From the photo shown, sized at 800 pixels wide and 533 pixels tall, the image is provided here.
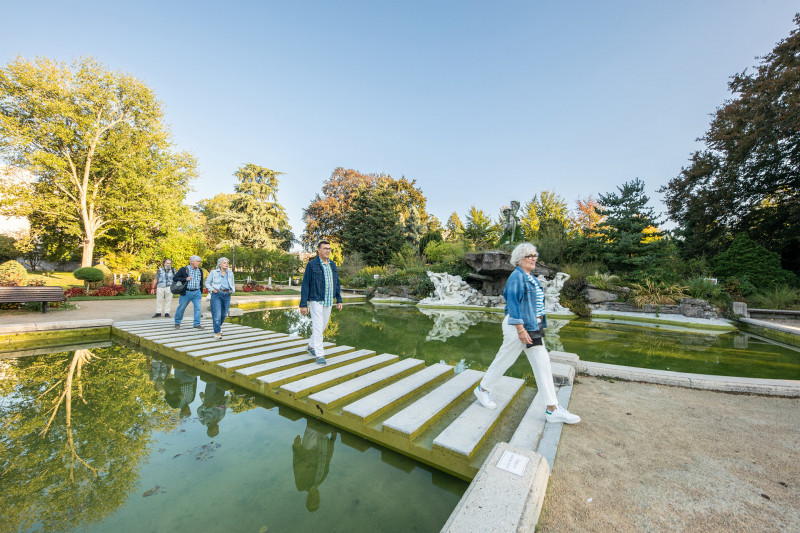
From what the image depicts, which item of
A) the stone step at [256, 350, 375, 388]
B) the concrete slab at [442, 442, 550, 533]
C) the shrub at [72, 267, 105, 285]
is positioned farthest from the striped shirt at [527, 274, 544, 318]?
the shrub at [72, 267, 105, 285]

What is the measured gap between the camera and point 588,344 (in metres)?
6.32

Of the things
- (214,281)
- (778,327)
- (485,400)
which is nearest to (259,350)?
(214,281)

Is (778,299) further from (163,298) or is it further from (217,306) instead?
(163,298)

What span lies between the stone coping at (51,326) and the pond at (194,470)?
3240 mm

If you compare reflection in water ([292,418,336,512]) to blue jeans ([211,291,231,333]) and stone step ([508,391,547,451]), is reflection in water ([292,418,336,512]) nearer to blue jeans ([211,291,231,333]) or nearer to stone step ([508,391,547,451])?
stone step ([508,391,547,451])

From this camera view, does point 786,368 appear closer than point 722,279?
Yes

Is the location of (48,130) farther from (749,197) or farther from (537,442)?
(749,197)

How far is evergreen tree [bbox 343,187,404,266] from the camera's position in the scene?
24.2 m

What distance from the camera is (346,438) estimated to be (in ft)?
8.43

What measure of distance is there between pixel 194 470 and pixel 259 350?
97.1 inches

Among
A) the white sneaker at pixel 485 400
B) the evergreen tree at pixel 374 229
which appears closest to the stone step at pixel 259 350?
the white sneaker at pixel 485 400

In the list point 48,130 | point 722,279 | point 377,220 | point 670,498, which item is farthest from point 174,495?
point 377,220

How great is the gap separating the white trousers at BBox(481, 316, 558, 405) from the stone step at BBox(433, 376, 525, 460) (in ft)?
1.00

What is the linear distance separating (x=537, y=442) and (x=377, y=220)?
2246cm
